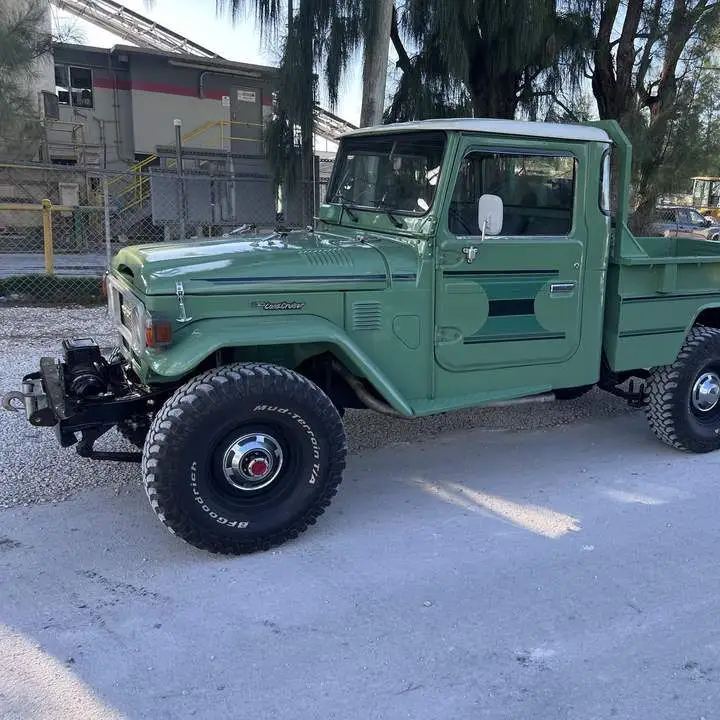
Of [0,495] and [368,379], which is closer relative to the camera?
[368,379]

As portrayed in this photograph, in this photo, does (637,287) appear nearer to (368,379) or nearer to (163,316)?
(368,379)

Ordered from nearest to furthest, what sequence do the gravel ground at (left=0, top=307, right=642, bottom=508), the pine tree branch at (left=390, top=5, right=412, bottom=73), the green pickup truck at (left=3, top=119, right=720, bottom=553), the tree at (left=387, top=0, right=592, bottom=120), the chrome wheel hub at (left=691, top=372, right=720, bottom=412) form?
the green pickup truck at (left=3, top=119, right=720, bottom=553)
the gravel ground at (left=0, top=307, right=642, bottom=508)
the chrome wheel hub at (left=691, top=372, right=720, bottom=412)
the tree at (left=387, top=0, right=592, bottom=120)
the pine tree branch at (left=390, top=5, right=412, bottom=73)

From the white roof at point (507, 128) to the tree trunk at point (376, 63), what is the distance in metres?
4.13

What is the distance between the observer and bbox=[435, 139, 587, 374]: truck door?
400 centimetres

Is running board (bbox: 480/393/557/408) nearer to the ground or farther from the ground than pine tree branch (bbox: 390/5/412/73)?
nearer to the ground

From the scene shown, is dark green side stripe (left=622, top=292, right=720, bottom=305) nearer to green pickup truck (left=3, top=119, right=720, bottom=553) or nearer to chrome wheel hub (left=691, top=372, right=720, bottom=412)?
green pickup truck (left=3, top=119, right=720, bottom=553)

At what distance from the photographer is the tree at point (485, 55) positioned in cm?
854

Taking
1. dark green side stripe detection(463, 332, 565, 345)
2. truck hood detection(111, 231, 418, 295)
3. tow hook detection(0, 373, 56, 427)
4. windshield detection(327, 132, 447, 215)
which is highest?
windshield detection(327, 132, 447, 215)

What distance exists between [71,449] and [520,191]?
3248mm

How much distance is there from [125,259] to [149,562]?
1.63 m

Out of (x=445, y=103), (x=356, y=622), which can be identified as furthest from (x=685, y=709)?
(x=445, y=103)

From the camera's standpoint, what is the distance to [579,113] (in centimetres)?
990

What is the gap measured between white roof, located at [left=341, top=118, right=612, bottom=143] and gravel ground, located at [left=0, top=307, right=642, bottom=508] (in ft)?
7.04

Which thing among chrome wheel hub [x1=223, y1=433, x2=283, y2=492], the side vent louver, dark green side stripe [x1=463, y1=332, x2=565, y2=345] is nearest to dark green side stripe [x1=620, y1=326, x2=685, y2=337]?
dark green side stripe [x1=463, y1=332, x2=565, y2=345]
